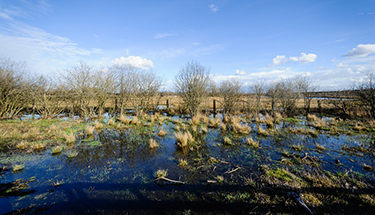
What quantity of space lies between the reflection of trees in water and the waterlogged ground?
0.13 feet

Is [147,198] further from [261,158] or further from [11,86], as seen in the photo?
[11,86]

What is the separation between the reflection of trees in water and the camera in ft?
19.8

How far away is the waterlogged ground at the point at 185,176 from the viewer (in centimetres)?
369

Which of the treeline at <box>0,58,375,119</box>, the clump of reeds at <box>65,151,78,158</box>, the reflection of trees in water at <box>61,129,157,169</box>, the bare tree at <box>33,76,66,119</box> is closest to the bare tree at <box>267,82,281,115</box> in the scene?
the treeline at <box>0,58,375,119</box>

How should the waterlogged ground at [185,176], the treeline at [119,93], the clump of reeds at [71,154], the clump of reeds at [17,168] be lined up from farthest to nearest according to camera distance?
1. the treeline at [119,93]
2. the clump of reeds at [71,154]
3. the clump of reeds at [17,168]
4. the waterlogged ground at [185,176]

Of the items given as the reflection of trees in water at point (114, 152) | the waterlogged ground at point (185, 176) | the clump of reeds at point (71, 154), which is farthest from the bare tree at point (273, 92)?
the clump of reeds at point (71, 154)

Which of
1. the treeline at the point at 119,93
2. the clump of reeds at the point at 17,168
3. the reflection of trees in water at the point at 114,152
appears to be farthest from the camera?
the treeline at the point at 119,93

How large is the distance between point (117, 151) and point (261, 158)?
653cm

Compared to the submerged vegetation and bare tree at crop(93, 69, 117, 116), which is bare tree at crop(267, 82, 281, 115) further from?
bare tree at crop(93, 69, 117, 116)

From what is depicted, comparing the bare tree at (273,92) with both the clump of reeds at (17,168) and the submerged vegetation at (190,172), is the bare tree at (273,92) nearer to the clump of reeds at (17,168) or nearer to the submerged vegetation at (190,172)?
the submerged vegetation at (190,172)

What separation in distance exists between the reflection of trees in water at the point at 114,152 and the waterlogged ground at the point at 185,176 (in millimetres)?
40

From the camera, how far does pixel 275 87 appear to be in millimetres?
17703

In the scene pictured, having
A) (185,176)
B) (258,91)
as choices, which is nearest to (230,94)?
(258,91)

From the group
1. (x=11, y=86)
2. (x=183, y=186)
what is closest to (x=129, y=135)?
(x=183, y=186)
